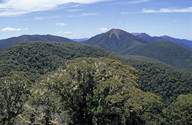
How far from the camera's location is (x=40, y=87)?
26.3 m

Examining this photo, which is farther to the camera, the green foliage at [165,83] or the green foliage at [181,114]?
the green foliage at [165,83]

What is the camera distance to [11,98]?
33219mm

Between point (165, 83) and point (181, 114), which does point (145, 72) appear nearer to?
point (165, 83)

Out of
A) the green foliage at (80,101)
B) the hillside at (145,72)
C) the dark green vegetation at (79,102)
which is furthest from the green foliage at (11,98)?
the hillside at (145,72)

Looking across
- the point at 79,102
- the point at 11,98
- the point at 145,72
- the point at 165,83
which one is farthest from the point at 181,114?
the point at 145,72

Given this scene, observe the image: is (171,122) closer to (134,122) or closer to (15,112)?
(134,122)

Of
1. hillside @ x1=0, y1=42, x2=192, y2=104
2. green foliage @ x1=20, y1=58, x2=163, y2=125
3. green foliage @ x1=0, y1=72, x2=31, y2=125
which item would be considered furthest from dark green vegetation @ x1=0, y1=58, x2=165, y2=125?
hillside @ x1=0, y1=42, x2=192, y2=104

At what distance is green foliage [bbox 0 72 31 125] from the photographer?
32.1 meters

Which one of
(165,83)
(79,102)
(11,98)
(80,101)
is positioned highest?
(80,101)

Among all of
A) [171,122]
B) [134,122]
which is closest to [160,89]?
[171,122]

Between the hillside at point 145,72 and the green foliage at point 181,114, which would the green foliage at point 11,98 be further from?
the hillside at point 145,72

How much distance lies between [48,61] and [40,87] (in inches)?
4233

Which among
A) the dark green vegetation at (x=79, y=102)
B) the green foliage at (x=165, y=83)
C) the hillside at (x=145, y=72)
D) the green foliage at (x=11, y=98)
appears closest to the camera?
the dark green vegetation at (x=79, y=102)

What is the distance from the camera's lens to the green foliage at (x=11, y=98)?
32.1 meters
